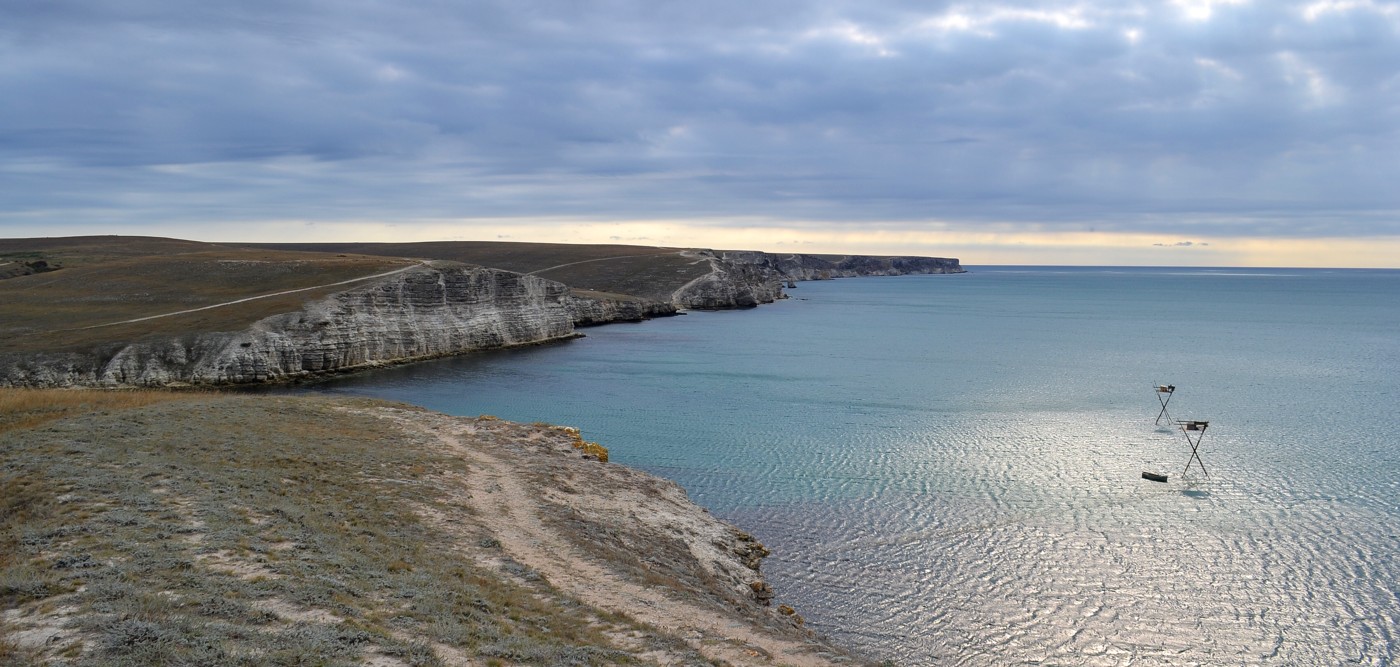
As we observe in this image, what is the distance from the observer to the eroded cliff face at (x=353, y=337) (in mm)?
47438

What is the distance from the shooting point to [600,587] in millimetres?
15781

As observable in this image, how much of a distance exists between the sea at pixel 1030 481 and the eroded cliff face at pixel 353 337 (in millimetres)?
4460

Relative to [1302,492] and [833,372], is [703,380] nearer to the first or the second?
[833,372]

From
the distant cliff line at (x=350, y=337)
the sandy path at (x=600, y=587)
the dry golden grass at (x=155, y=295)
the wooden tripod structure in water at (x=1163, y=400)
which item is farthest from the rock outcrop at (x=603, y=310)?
the sandy path at (x=600, y=587)

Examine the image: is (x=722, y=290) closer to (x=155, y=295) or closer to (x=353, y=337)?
(x=353, y=337)

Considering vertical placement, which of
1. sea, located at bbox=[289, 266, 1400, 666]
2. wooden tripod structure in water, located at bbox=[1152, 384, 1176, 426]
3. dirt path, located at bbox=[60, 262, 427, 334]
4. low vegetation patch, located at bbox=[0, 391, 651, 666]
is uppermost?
dirt path, located at bbox=[60, 262, 427, 334]

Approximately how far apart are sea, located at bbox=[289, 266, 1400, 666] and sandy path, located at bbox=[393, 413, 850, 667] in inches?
155

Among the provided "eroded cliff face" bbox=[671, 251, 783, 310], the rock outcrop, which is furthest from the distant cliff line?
"eroded cliff face" bbox=[671, 251, 783, 310]

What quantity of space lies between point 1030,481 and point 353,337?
50952 millimetres

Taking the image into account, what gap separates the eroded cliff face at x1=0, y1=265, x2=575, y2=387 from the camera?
47438mm

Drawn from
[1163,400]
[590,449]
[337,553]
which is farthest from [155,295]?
[1163,400]

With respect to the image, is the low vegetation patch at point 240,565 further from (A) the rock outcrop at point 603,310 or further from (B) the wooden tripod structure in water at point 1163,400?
(A) the rock outcrop at point 603,310

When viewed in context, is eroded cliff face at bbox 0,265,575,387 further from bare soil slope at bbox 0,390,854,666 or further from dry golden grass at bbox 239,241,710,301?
dry golden grass at bbox 239,241,710,301

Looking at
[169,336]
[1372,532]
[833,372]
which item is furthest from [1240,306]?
[169,336]
